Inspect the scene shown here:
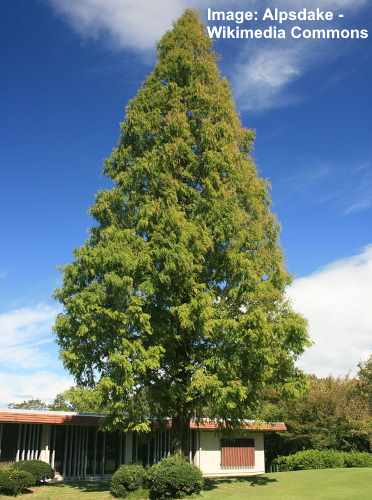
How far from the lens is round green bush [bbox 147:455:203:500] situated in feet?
56.4

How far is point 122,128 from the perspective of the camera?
23.2 meters

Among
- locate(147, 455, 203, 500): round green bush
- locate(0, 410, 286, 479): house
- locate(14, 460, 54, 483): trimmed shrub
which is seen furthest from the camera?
locate(0, 410, 286, 479): house

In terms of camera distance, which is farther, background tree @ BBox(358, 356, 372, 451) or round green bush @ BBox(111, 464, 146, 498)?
background tree @ BBox(358, 356, 372, 451)

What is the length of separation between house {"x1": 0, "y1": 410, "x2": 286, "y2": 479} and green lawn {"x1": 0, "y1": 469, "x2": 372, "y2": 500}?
224 cm

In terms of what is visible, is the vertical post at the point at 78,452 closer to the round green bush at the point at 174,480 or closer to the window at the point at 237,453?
the window at the point at 237,453

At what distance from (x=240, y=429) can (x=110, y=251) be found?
30.0 feet

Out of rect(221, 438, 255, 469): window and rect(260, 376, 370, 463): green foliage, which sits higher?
rect(260, 376, 370, 463): green foliage

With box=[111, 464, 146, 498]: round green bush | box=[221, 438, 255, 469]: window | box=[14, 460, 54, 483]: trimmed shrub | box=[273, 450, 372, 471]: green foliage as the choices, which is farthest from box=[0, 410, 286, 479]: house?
box=[111, 464, 146, 498]: round green bush

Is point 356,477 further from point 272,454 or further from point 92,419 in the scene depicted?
point 272,454

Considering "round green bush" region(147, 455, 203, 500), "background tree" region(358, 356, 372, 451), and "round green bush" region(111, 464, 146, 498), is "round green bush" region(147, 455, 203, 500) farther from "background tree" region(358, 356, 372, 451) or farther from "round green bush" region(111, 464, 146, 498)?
"background tree" region(358, 356, 372, 451)

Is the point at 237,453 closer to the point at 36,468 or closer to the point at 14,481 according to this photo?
the point at 36,468

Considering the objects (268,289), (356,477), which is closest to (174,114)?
(268,289)

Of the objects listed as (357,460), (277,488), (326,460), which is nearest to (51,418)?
(277,488)

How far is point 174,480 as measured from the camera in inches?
675
